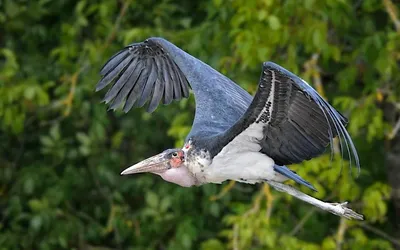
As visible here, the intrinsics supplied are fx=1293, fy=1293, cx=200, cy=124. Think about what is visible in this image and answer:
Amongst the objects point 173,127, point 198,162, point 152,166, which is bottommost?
point 173,127

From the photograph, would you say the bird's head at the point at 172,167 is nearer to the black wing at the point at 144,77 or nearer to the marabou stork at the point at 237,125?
the marabou stork at the point at 237,125

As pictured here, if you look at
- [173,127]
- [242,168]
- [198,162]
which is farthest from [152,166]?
[173,127]

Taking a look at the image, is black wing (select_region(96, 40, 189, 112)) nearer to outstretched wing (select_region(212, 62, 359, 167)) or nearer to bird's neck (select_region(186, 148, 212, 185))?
bird's neck (select_region(186, 148, 212, 185))

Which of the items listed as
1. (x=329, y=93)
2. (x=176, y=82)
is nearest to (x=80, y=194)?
(x=329, y=93)

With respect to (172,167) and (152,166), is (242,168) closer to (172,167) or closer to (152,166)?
(172,167)

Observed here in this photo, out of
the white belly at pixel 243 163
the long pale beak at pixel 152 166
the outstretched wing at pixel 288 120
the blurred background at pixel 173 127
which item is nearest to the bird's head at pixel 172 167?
the long pale beak at pixel 152 166

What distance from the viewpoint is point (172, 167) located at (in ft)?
20.4

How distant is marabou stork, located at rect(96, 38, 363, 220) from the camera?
5.70 m

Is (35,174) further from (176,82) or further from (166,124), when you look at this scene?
(176,82)

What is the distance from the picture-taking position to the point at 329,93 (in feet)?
29.5

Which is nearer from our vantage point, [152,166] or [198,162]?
[198,162]

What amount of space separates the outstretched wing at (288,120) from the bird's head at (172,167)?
21 centimetres

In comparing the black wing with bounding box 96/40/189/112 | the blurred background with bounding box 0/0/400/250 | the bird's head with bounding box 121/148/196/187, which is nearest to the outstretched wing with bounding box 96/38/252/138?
the black wing with bounding box 96/40/189/112

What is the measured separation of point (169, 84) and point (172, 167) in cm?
112
